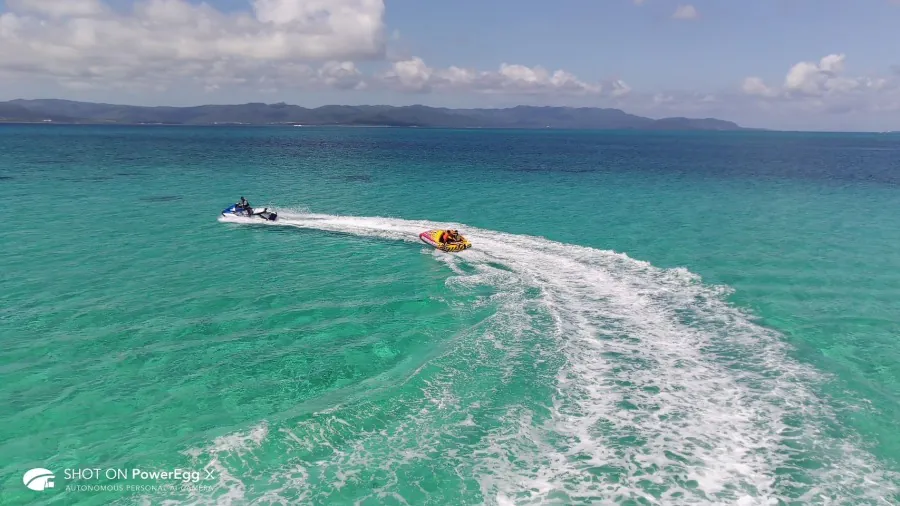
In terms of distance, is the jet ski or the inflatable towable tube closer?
the inflatable towable tube

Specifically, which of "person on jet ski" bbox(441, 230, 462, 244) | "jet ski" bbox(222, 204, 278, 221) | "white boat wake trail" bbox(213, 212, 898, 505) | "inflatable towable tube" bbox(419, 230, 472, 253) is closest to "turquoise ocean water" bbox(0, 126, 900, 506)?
"white boat wake trail" bbox(213, 212, 898, 505)

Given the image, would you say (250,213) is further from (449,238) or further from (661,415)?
(661,415)

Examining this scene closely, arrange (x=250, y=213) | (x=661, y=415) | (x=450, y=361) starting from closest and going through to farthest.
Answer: (x=661, y=415) → (x=450, y=361) → (x=250, y=213)

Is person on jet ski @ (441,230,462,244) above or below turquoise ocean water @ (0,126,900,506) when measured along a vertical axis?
above

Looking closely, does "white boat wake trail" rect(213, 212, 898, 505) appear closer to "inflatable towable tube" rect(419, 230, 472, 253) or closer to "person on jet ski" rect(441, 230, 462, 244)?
"inflatable towable tube" rect(419, 230, 472, 253)

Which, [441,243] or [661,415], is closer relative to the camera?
[661,415]

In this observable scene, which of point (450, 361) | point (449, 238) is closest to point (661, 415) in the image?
point (450, 361)

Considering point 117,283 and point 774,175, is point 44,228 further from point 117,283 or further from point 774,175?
point 774,175

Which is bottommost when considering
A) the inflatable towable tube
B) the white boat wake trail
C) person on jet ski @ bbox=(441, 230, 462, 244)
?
the white boat wake trail
